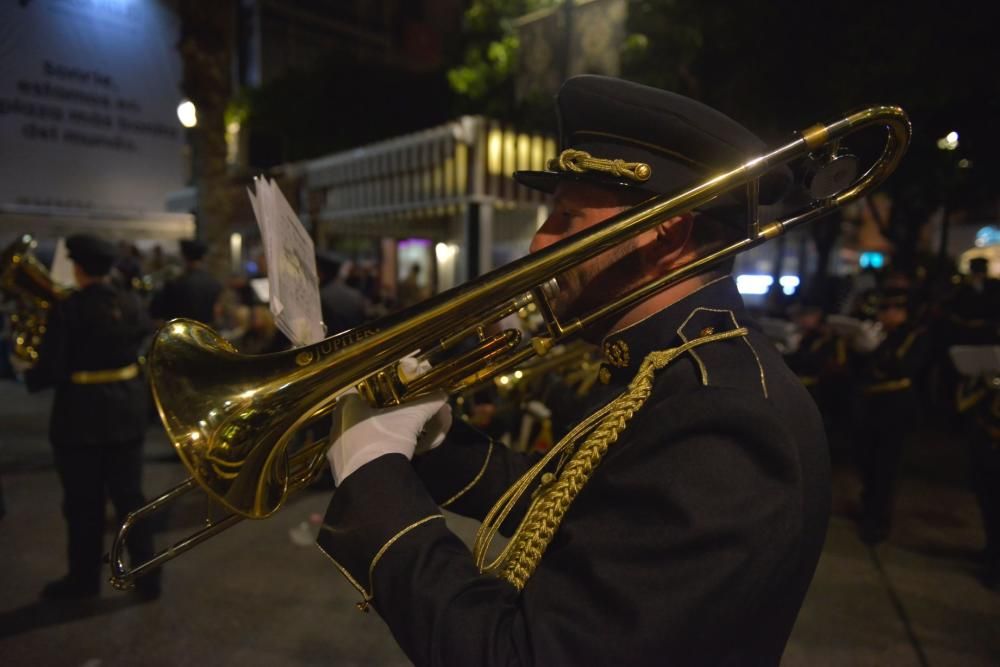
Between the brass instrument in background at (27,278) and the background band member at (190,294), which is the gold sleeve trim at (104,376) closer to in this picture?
the brass instrument in background at (27,278)

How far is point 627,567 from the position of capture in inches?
32.2

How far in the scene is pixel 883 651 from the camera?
2.98m

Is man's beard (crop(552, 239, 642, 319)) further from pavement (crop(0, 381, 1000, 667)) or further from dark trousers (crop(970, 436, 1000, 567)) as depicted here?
dark trousers (crop(970, 436, 1000, 567))

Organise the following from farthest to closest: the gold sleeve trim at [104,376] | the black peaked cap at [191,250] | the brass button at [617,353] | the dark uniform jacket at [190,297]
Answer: the black peaked cap at [191,250] < the dark uniform jacket at [190,297] < the gold sleeve trim at [104,376] < the brass button at [617,353]

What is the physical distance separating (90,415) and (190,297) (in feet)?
6.86

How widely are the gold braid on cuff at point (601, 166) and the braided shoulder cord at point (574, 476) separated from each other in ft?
1.09

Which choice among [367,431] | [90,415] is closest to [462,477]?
[367,431]

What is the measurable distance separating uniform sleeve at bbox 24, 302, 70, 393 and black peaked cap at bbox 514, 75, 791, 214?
10.1 feet

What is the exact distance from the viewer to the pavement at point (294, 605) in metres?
2.84

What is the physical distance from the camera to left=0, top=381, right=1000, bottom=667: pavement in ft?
9.32

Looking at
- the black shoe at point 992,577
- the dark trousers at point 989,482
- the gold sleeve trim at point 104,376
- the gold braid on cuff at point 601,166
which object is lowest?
the black shoe at point 992,577

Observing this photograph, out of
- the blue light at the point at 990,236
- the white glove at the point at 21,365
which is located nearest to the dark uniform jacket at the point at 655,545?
the white glove at the point at 21,365

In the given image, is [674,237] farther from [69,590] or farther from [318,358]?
[69,590]

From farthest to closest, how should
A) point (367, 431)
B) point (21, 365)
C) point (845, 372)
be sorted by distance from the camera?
point (845, 372) < point (21, 365) < point (367, 431)
